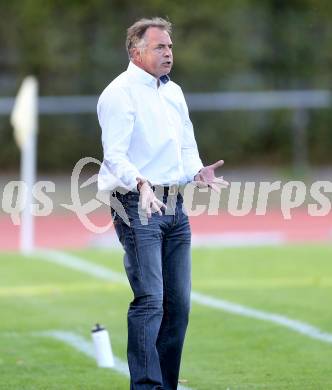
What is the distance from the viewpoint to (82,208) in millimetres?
26641

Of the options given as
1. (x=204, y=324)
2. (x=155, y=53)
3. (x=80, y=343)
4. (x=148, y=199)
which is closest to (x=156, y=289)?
(x=148, y=199)

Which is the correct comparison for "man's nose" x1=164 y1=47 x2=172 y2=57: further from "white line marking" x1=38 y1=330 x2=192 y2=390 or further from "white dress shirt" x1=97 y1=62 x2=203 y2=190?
"white line marking" x1=38 y1=330 x2=192 y2=390

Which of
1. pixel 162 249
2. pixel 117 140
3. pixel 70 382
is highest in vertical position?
pixel 117 140

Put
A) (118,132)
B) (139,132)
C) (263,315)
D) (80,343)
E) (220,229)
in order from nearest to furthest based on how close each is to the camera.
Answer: (118,132) → (139,132) → (80,343) → (263,315) → (220,229)

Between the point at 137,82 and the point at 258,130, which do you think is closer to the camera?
the point at 137,82

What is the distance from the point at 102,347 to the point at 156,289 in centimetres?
186

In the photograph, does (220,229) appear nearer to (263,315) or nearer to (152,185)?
(263,315)

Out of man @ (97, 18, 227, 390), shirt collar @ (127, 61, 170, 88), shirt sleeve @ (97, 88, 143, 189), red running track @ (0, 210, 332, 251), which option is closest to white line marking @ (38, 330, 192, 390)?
man @ (97, 18, 227, 390)

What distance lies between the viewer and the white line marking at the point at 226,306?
958cm

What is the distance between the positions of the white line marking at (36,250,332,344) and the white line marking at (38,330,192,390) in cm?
171

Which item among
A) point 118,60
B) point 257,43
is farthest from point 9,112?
point 257,43

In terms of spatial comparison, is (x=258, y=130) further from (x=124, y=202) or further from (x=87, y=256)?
(x=124, y=202)

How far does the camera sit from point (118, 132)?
20.6 feet

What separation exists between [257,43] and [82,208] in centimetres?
1205
